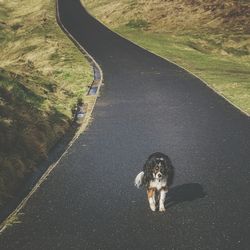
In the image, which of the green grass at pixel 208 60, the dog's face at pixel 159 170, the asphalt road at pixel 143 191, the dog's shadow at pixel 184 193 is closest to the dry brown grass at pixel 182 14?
the green grass at pixel 208 60

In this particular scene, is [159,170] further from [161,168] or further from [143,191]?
[143,191]

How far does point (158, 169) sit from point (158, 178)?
198 millimetres

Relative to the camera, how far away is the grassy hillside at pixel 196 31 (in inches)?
1243

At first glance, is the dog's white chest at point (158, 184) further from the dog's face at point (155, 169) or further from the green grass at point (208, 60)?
the green grass at point (208, 60)

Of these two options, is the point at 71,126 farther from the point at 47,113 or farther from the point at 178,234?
the point at 178,234

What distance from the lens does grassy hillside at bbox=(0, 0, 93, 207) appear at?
14.5 m

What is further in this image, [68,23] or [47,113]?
[68,23]

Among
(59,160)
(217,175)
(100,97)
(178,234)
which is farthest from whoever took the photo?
(100,97)

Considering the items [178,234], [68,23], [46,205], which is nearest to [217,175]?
[178,234]

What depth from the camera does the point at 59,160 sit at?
1455 centimetres

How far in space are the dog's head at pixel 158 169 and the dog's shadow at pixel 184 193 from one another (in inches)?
41.9

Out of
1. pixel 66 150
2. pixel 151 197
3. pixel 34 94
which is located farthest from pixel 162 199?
pixel 34 94

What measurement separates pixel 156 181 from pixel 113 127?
7.77 m

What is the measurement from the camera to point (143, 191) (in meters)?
11.9
